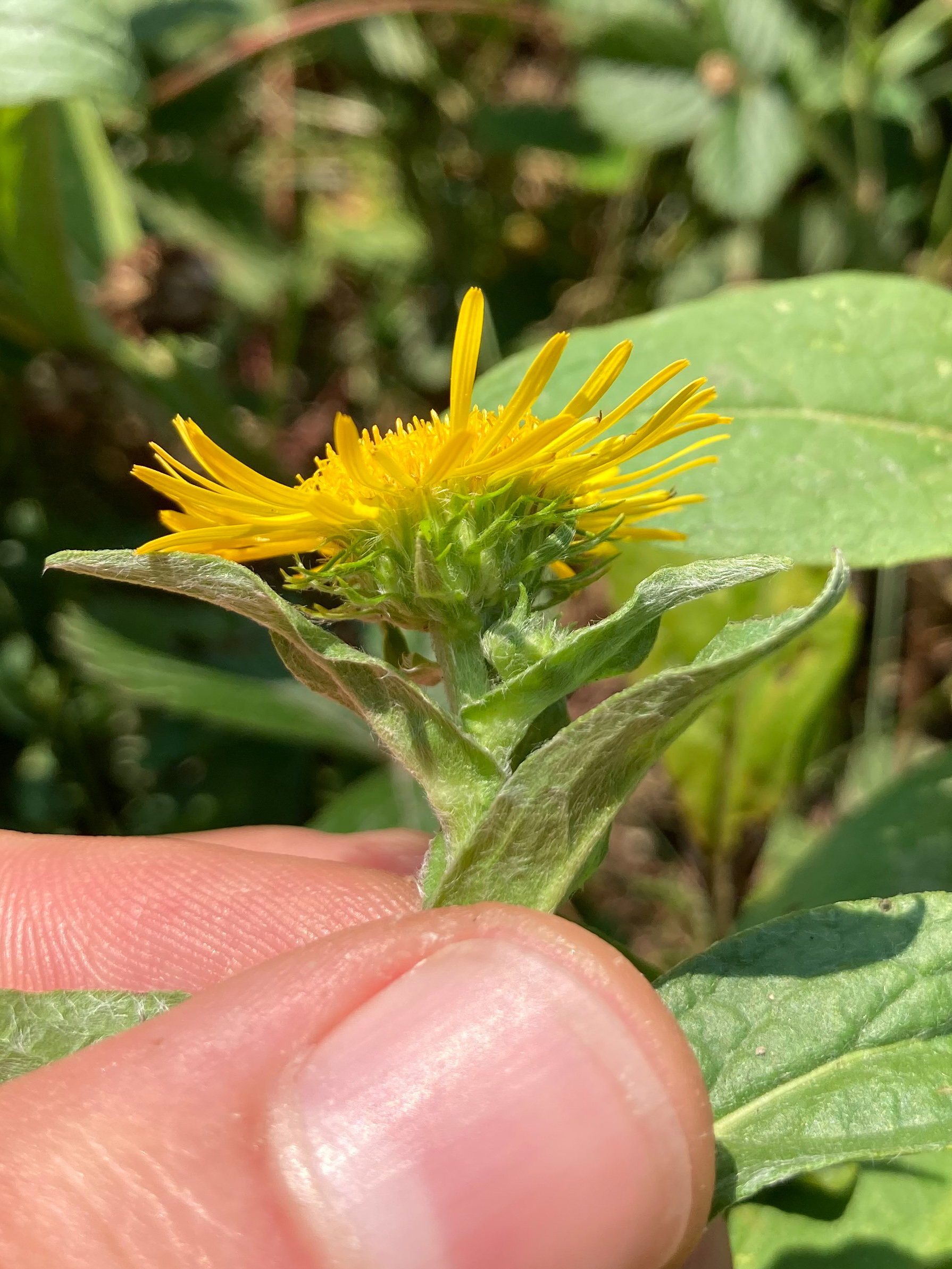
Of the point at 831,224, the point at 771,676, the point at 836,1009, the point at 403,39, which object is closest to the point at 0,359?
the point at 403,39

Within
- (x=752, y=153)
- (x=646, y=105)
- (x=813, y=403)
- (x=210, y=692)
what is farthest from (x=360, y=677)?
(x=646, y=105)

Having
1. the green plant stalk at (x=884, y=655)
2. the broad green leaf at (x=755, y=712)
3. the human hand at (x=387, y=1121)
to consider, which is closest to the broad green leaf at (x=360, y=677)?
the human hand at (x=387, y=1121)

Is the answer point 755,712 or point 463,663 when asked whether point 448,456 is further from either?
point 755,712

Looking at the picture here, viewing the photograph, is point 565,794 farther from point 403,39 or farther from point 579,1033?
point 403,39

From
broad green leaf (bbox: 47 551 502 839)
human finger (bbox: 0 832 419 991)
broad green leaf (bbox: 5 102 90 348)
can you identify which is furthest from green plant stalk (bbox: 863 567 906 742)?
A: broad green leaf (bbox: 5 102 90 348)

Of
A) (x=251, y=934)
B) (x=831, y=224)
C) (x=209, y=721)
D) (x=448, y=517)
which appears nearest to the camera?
(x=448, y=517)

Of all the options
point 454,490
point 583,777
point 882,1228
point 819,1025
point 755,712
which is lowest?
point 882,1228

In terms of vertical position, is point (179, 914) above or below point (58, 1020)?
below
